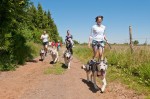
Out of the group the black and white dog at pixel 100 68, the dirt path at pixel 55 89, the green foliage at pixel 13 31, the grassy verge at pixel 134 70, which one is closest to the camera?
the dirt path at pixel 55 89

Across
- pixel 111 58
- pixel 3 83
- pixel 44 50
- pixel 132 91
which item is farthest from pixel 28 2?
pixel 132 91

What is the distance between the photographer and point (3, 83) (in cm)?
1118

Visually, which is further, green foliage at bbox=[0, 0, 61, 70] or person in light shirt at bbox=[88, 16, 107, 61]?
green foliage at bbox=[0, 0, 61, 70]

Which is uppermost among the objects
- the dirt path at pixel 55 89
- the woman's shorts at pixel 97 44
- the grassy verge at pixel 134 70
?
the woman's shorts at pixel 97 44

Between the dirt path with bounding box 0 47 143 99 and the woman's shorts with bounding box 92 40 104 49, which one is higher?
the woman's shorts with bounding box 92 40 104 49

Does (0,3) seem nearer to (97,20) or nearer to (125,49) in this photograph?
(97,20)

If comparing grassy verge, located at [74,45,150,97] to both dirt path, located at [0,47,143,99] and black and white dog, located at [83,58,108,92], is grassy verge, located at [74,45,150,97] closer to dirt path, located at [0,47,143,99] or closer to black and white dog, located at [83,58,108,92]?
dirt path, located at [0,47,143,99]

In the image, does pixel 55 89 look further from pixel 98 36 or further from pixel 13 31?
pixel 13 31

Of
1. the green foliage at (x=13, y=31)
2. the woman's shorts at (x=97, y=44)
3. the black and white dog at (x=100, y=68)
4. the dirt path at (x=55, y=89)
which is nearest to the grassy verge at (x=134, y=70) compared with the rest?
the dirt path at (x=55, y=89)

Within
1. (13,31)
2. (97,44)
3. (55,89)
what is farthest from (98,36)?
(13,31)

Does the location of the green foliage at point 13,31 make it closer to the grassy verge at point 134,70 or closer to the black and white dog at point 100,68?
the grassy verge at point 134,70

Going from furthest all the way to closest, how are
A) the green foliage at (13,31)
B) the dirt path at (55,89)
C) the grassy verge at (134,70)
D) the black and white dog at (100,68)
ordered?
the green foliage at (13,31) < the grassy verge at (134,70) < the black and white dog at (100,68) < the dirt path at (55,89)

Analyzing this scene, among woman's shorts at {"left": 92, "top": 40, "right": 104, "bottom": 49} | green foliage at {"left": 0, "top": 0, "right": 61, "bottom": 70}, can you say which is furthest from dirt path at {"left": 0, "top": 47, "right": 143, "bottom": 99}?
green foliage at {"left": 0, "top": 0, "right": 61, "bottom": 70}

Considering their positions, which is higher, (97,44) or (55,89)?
(97,44)
